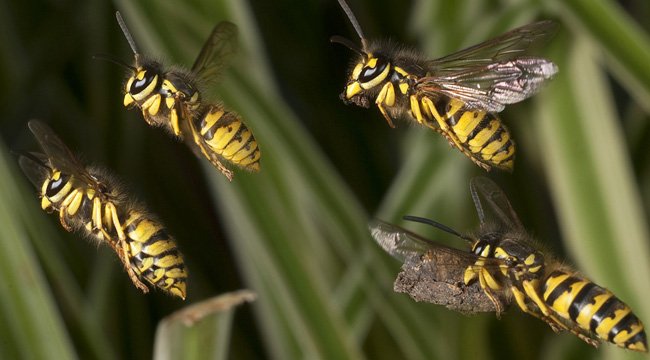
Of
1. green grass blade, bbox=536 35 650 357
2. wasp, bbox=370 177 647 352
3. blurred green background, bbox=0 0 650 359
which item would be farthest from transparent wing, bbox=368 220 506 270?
green grass blade, bbox=536 35 650 357

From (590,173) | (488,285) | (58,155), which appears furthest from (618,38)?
(58,155)

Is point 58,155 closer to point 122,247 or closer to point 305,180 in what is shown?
point 122,247

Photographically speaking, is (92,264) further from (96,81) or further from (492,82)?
(492,82)

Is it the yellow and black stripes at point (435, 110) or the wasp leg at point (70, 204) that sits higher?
the yellow and black stripes at point (435, 110)

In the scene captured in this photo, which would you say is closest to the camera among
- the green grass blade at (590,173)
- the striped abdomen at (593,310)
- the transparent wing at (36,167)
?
the striped abdomen at (593,310)

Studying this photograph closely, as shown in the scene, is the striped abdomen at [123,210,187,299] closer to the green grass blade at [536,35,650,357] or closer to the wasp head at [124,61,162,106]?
the wasp head at [124,61,162,106]

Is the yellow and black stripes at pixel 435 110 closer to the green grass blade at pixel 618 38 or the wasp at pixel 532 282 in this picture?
the wasp at pixel 532 282

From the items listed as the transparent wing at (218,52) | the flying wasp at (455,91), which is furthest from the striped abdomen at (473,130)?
the transparent wing at (218,52)
